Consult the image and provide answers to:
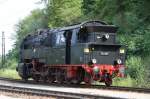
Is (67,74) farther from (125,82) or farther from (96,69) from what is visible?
(125,82)

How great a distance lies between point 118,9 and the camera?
15.9 feet

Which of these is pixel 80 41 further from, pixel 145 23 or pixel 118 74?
pixel 145 23

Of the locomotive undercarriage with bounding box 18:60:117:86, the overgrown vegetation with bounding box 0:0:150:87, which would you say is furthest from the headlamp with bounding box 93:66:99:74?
the overgrown vegetation with bounding box 0:0:150:87

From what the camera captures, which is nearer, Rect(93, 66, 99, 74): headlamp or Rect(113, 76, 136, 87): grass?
Rect(93, 66, 99, 74): headlamp

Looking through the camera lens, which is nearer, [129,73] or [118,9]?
[118,9]

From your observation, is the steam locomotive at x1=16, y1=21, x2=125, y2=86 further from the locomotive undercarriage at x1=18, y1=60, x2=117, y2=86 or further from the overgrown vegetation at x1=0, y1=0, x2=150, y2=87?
the overgrown vegetation at x1=0, y1=0, x2=150, y2=87

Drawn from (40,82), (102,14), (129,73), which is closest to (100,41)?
(40,82)

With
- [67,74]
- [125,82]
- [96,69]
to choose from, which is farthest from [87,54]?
[125,82]

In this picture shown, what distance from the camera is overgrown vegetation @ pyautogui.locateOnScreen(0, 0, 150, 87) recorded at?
15.8 ft

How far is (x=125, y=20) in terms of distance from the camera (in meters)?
4.88

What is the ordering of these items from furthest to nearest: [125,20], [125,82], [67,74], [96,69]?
[125,82], [67,74], [96,69], [125,20]

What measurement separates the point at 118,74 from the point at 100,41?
76.7 inches

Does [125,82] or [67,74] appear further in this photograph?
[125,82]

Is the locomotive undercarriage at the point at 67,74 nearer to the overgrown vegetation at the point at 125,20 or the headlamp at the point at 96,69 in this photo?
the headlamp at the point at 96,69
